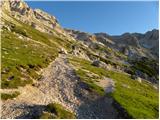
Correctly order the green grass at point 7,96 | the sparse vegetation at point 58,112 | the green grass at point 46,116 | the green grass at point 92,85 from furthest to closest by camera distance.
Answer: the green grass at point 92,85, the green grass at point 7,96, the sparse vegetation at point 58,112, the green grass at point 46,116

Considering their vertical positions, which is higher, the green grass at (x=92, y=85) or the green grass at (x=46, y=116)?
the green grass at (x=92, y=85)

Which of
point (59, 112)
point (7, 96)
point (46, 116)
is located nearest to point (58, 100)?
point (7, 96)

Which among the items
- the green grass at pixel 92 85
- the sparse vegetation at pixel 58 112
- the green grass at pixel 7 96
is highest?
the green grass at pixel 92 85

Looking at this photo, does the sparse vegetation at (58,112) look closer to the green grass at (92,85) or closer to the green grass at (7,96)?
the green grass at (7,96)

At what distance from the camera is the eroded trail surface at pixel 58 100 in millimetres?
45388

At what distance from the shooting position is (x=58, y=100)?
180 ft

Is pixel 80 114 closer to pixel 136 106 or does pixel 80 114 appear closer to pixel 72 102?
pixel 72 102

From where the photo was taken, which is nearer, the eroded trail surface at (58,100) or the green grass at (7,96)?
the eroded trail surface at (58,100)

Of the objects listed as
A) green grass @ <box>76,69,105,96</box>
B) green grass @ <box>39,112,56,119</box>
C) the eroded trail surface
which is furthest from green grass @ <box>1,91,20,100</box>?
green grass @ <box>76,69,105,96</box>

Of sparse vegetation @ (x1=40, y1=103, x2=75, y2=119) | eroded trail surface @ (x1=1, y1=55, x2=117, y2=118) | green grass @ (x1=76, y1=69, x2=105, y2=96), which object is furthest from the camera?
green grass @ (x1=76, y1=69, x2=105, y2=96)

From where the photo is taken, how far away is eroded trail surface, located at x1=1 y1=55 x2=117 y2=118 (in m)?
45.4

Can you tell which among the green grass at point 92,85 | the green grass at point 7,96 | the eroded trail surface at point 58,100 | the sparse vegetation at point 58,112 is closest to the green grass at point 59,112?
the sparse vegetation at point 58,112

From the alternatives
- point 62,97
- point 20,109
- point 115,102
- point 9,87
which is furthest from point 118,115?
point 9,87

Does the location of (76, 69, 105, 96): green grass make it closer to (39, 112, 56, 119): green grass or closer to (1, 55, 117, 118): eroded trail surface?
(1, 55, 117, 118): eroded trail surface
